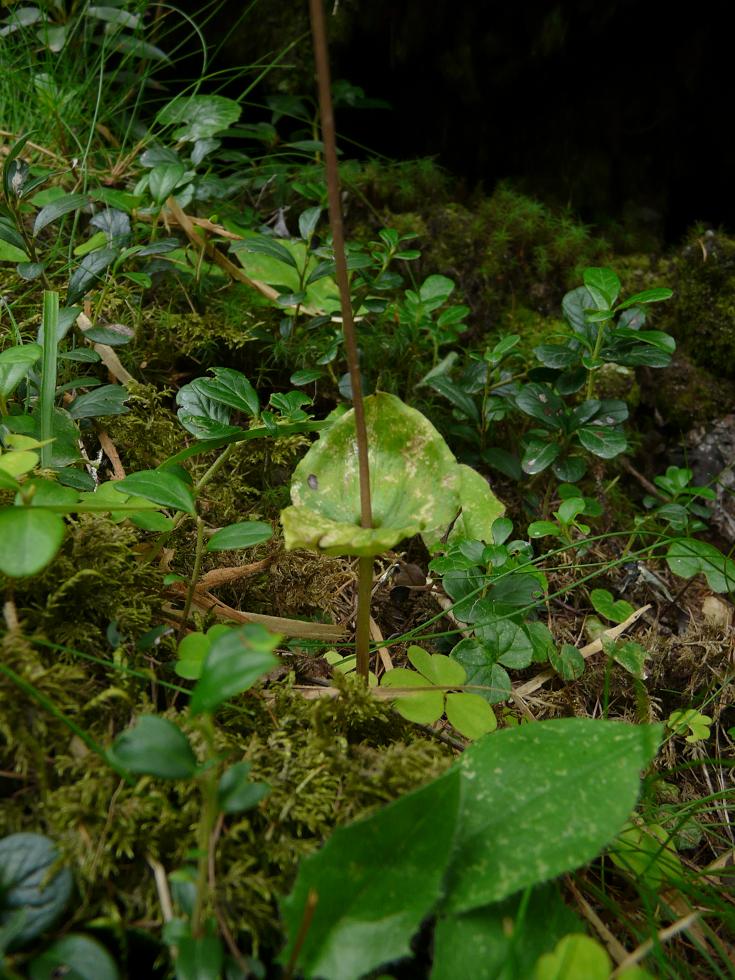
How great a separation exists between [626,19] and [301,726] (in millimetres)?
2231

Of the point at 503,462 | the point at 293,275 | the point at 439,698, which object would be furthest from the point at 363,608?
the point at 293,275

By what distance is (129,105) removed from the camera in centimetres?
211

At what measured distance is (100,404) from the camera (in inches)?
50.9

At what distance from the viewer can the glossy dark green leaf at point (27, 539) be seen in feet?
2.56

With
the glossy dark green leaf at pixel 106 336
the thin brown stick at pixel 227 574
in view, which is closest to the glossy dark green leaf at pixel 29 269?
the glossy dark green leaf at pixel 106 336

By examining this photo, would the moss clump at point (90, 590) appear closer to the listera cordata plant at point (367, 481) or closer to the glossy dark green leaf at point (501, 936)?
the listera cordata plant at point (367, 481)

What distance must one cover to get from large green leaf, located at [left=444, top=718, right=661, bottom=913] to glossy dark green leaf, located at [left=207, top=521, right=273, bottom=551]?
40 cm

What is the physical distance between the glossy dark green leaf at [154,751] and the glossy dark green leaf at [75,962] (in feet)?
0.53

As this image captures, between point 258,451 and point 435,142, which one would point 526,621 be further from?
point 435,142

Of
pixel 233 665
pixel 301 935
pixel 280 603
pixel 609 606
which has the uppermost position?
pixel 233 665

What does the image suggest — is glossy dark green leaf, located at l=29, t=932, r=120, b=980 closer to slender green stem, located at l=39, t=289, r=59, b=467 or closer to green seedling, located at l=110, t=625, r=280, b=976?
green seedling, located at l=110, t=625, r=280, b=976

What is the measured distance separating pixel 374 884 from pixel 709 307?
1863mm

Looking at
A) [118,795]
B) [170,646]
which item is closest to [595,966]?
[118,795]

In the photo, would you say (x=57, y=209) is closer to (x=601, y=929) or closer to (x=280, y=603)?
(x=280, y=603)
